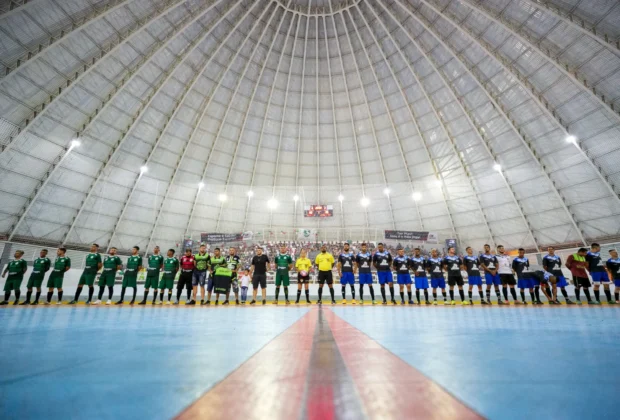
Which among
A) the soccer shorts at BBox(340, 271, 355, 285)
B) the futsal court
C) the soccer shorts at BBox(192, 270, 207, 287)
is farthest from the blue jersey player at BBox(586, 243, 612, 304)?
the soccer shorts at BBox(192, 270, 207, 287)

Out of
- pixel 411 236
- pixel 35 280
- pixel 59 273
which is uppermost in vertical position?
pixel 411 236

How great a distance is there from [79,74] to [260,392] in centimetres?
2773

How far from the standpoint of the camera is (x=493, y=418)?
1098mm

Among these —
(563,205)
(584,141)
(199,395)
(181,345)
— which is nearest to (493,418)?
(199,395)

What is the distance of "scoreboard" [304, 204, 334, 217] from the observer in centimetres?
3378

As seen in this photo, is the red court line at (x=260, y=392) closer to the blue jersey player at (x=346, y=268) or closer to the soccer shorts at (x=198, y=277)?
the blue jersey player at (x=346, y=268)

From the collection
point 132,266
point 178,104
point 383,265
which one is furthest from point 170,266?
point 178,104

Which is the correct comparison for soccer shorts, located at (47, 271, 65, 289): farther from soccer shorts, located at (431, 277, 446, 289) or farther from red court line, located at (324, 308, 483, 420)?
soccer shorts, located at (431, 277, 446, 289)

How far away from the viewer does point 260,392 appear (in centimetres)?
141

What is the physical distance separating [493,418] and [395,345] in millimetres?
1747

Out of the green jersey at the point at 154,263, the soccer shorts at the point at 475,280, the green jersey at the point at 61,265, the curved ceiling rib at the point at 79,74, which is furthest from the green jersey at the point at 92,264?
the curved ceiling rib at the point at 79,74

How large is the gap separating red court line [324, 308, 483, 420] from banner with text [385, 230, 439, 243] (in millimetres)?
30624

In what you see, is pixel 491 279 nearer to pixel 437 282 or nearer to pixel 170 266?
pixel 437 282

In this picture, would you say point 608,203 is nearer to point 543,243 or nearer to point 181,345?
point 543,243
